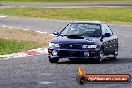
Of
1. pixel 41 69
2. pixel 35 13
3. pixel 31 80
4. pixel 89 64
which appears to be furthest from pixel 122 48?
pixel 35 13

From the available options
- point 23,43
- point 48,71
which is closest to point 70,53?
point 48,71

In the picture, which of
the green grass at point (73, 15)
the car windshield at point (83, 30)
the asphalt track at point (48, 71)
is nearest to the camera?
the asphalt track at point (48, 71)

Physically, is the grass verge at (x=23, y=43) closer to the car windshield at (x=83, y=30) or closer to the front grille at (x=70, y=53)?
the car windshield at (x=83, y=30)

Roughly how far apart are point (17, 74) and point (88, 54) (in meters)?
3.41

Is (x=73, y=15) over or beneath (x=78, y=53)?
beneath

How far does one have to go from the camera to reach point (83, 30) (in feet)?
62.1

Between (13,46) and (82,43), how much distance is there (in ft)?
23.6

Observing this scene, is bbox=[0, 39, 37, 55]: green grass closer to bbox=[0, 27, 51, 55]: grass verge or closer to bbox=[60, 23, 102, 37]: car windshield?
bbox=[0, 27, 51, 55]: grass verge

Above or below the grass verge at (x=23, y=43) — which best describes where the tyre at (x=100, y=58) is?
above

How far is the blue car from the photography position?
17.7 meters

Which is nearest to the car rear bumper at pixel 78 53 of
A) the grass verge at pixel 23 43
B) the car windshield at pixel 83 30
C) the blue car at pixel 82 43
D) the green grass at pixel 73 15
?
the blue car at pixel 82 43

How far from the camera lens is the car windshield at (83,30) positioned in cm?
1878

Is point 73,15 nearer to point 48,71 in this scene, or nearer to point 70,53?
point 70,53

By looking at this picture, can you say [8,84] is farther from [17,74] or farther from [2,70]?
[2,70]
